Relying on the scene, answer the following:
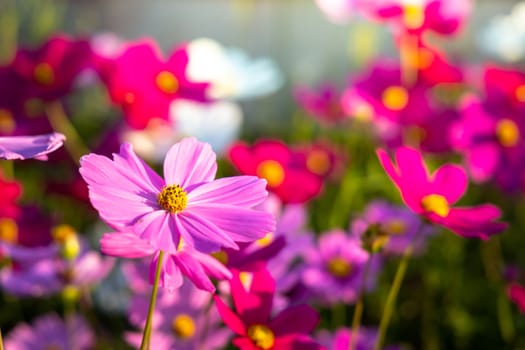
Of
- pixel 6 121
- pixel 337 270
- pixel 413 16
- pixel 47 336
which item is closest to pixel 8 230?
pixel 47 336

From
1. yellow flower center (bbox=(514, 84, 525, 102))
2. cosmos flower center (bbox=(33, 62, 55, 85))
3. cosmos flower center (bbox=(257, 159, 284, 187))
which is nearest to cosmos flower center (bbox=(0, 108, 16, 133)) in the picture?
cosmos flower center (bbox=(33, 62, 55, 85))

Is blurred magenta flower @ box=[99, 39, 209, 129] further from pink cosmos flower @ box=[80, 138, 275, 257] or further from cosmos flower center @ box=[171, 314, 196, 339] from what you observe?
pink cosmos flower @ box=[80, 138, 275, 257]

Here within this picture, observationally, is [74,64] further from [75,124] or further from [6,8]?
[6,8]

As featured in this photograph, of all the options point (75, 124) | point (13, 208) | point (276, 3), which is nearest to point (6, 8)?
point (75, 124)

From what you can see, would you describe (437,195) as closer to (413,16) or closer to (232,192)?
(232,192)

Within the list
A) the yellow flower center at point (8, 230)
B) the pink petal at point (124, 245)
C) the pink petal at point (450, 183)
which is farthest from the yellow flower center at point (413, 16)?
the pink petal at point (124, 245)

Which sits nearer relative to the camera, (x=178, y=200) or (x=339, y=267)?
(x=178, y=200)
